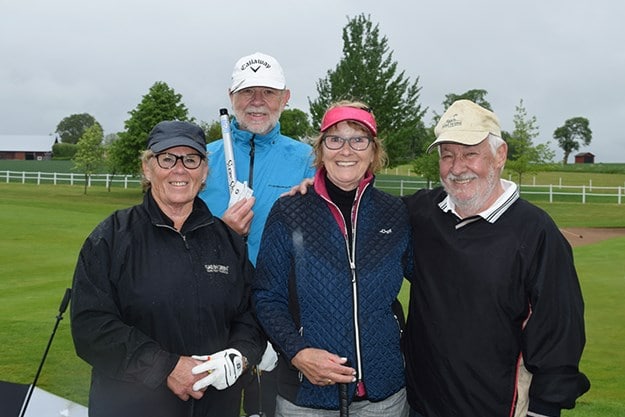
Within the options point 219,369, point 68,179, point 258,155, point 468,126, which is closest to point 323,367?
point 219,369

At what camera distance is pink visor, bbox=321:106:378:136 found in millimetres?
3703

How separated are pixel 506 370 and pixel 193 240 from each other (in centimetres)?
170

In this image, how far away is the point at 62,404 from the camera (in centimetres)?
524

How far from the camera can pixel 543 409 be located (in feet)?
10.9

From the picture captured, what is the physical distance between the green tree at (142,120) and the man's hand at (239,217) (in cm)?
3984

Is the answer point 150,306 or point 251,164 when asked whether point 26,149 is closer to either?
point 251,164

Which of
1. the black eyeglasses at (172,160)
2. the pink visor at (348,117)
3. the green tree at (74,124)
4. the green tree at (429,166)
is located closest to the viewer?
the black eyeglasses at (172,160)

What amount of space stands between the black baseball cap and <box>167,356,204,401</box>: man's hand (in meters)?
1.07

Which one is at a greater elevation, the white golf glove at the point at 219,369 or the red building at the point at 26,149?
the red building at the point at 26,149

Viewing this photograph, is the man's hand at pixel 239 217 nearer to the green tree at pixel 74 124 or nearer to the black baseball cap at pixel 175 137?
the black baseball cap at pixel 175 137

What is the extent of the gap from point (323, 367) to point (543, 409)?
1.07 meters

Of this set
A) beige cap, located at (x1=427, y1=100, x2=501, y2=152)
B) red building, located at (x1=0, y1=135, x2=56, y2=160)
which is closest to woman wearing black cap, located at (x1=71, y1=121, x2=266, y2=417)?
beige cap, located at (x1=427, y1=100, x2=501, y2=152)

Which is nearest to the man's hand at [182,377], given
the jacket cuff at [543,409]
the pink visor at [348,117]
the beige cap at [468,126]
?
the pink visor at [348,117]

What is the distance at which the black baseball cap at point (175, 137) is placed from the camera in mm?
3547
